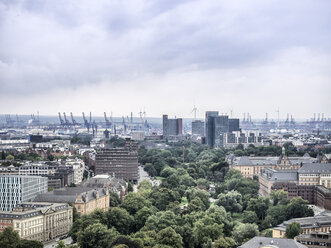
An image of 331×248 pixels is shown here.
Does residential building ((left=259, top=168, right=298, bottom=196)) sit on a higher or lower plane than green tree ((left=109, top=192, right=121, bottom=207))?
higher

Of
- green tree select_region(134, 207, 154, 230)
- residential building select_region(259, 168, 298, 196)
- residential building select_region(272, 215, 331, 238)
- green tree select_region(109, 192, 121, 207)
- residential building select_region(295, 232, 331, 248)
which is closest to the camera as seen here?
residential building select_region(295, 232, 331, 248)

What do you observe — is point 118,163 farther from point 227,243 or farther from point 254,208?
point 227,243

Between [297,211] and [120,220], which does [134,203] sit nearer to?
[120,220]

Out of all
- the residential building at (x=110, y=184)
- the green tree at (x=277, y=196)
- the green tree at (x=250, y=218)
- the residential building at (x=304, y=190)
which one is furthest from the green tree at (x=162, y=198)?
the residential building at (x=304, y=190)

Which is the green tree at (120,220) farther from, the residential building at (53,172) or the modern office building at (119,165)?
the modern office building at (119,165)

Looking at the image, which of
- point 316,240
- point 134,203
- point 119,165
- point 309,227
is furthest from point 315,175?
point 119,165

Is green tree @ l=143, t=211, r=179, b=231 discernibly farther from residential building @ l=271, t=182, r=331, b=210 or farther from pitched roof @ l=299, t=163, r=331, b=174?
pitched roof @ l=299, t=163, r=331, b=174

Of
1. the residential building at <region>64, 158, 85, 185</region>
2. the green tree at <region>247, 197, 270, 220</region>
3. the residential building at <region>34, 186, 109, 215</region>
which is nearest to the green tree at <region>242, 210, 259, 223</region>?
the green tree at <region>247, 197, 270, 220</region>
